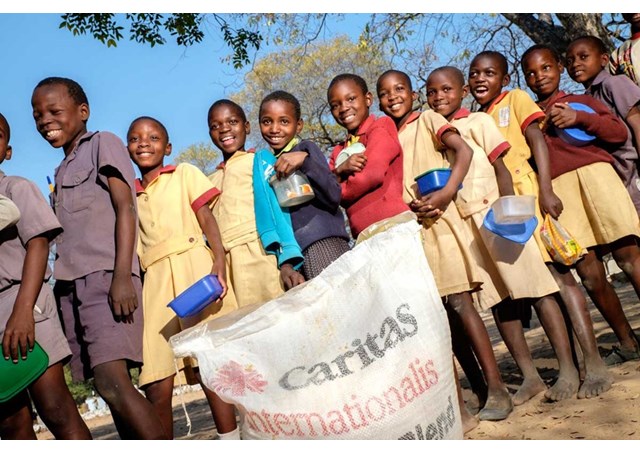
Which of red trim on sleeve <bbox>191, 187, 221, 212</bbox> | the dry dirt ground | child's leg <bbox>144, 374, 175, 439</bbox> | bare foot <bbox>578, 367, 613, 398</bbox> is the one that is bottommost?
the dry dirt ground

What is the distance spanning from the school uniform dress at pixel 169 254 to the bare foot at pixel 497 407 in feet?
3.63

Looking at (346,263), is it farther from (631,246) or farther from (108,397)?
(631,246)

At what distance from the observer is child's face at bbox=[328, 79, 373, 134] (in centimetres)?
328

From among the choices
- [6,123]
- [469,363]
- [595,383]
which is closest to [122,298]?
[6,123]

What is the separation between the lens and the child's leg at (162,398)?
2.83 metres

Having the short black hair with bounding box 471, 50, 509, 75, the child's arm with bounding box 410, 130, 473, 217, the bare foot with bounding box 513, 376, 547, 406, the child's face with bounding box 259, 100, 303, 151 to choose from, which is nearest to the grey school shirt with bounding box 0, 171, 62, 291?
the child's face with bounding box 259, 100, 303, 151

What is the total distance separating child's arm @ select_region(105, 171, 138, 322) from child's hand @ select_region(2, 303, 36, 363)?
0.29m

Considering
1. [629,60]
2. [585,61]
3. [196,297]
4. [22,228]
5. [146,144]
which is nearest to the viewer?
[22,228]

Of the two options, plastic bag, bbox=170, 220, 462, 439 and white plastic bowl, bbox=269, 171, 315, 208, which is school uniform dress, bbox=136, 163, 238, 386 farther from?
plastic bag, bbox=170, 220, 462, 439

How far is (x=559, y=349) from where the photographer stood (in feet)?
10.7

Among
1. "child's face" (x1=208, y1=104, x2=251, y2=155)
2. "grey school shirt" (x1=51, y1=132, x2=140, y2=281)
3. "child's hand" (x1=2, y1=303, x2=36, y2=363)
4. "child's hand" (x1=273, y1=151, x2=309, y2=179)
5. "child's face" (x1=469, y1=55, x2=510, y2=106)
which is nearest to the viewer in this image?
"child's hand" (x1=2, y1=303, x2=36, y2=363)

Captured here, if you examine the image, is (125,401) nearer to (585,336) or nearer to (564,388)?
(564,388)

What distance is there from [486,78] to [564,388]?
1508mm
